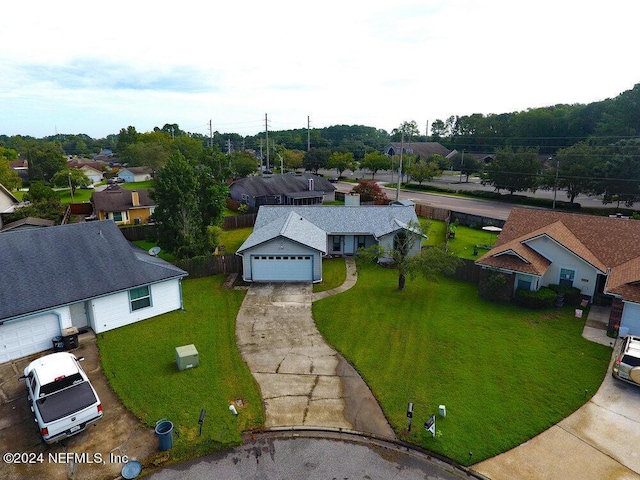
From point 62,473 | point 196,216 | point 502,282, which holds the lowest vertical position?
point 62,473

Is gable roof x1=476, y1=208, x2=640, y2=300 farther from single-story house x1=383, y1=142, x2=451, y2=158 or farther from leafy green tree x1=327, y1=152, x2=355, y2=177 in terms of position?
single-story house x1=383, y1=142, x2=451, y2=158

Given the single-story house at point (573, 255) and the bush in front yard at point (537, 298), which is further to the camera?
the single-story house at point (573, 255)

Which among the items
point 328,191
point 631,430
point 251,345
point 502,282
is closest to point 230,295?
point 251,345

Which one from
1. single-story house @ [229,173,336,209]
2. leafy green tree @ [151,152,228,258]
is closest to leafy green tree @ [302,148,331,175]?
single-story house @ [229,173,336,209]

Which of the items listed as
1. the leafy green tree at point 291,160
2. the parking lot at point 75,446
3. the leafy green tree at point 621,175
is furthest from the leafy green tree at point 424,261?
the leafy green tree at point 291,160

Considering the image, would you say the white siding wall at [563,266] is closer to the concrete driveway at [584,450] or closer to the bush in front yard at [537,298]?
the bush in front yard at [537,298]

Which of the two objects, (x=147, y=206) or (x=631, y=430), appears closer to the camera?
(x=631, y=430)

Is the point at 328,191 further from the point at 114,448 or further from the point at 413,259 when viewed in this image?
the point at 114,448
